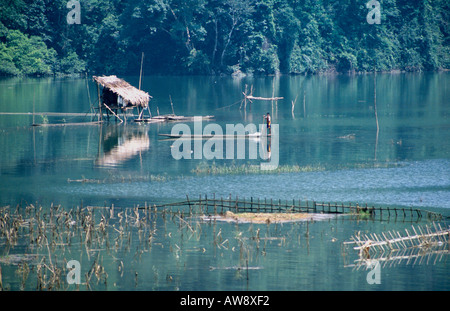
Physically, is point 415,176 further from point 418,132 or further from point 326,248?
point 418,132

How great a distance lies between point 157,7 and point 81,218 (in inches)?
2768

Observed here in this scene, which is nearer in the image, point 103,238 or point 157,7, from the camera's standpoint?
point 103,238

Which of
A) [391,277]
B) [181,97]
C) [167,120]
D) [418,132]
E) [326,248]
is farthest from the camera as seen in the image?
[181,97]

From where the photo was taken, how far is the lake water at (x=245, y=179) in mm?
20203

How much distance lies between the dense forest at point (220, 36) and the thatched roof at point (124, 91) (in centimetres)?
4166

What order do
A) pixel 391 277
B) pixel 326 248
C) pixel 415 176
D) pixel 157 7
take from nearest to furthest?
pixel 391 277 → pixel 326 248 → pixel 415 176 → pixel 157 7

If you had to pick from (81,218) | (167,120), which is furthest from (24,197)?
(167,120)

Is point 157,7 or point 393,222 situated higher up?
point 157,7

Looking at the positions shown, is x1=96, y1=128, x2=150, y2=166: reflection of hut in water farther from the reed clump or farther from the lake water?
the reed clump

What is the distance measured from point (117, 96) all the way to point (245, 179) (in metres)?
21.3

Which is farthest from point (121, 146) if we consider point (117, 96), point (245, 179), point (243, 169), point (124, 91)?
point (245, 179)

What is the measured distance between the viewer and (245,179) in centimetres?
3306

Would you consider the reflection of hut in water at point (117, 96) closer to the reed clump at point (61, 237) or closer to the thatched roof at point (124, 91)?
the thatched roof at point (124, 91)
